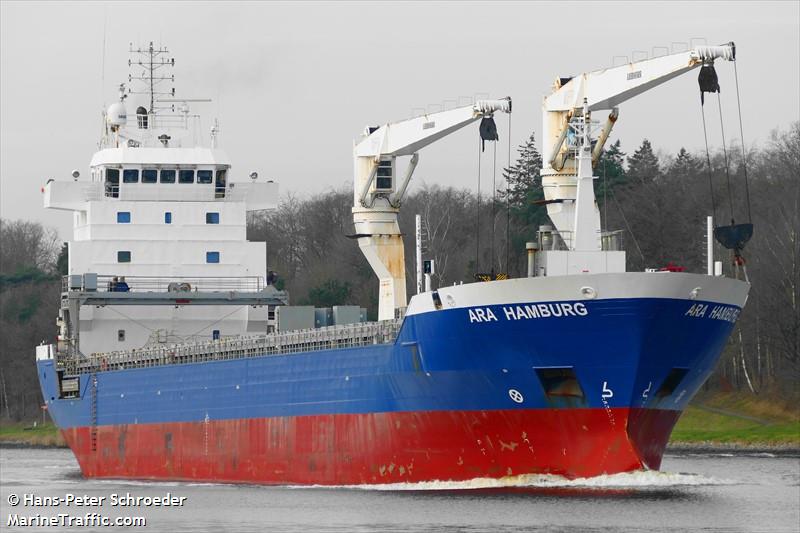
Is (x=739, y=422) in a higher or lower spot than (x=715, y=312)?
lower

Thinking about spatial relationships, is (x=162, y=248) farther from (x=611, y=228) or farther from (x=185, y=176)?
(x=611, y=228)

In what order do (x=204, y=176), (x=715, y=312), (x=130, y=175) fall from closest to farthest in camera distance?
1. (x=715, y=312)
2. (x=130, y=175)
3. (x=204, y=176)

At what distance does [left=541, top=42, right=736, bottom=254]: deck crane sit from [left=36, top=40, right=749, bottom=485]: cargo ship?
45 millimetres

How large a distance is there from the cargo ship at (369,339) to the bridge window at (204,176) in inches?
2.7

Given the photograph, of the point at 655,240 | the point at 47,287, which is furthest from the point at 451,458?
the point at 47,287

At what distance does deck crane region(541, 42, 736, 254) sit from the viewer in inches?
1433

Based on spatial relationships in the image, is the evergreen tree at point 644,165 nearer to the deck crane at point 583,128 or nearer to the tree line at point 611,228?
the tree line at point 611,228

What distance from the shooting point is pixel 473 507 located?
33.6 m

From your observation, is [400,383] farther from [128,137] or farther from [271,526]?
[128,137]

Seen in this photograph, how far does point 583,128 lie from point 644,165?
4938cm

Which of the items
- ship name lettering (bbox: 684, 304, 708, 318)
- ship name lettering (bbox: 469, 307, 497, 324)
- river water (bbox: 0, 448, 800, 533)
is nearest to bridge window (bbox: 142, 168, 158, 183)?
river water (bbox: 0, 448, 800, 533)

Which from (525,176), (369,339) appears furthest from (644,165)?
(369,339)

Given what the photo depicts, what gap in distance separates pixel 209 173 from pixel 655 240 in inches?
1077

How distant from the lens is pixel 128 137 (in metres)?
53.8
